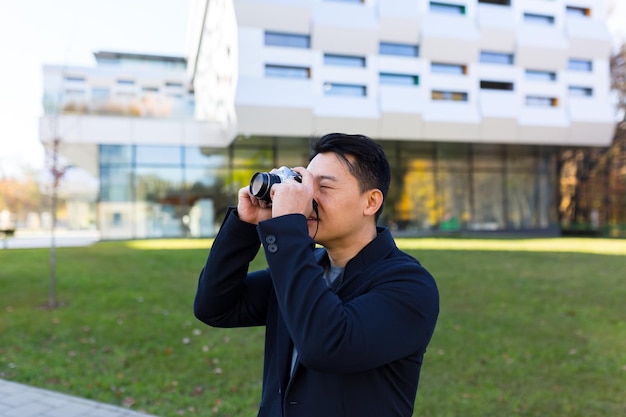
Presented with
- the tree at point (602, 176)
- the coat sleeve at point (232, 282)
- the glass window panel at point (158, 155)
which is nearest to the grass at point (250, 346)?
the coat sleeve at point (232, 282)

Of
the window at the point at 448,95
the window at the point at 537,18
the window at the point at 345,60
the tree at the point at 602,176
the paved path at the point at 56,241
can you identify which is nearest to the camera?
the paved path at the point at 56,241

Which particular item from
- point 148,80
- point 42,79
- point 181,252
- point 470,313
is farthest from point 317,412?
point 148,80

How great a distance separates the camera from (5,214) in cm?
2598

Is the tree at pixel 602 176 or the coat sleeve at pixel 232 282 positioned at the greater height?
the tree at pixel 602 176

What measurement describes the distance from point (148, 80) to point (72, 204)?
11.5m

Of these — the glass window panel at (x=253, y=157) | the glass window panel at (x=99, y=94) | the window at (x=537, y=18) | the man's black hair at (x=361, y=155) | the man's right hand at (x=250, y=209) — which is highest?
the window at (x=537, y=18)

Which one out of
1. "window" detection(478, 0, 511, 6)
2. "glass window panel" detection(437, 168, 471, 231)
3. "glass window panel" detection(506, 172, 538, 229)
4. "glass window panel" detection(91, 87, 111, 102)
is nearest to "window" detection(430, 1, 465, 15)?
"window" detection(478, 0, 511, 6)

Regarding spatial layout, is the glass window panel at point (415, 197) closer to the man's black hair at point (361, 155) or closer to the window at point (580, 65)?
the window at point (580, 65)

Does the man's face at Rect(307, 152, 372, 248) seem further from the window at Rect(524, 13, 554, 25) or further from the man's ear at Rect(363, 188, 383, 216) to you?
the window at Rect(524, 13, 554, 25)

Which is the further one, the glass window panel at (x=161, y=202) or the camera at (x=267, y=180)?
the glass window panel at (x=161, y=202)

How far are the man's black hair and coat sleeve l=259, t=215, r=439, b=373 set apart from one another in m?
0.26

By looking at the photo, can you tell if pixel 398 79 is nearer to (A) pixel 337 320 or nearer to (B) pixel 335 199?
(B) pixel 335 199

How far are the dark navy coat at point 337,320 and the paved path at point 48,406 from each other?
3.42m

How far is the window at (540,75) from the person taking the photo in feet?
85.9
